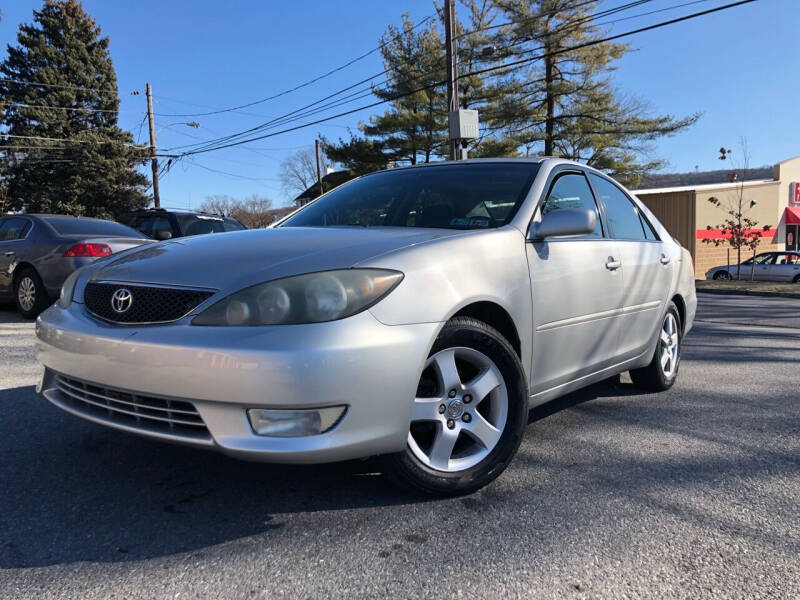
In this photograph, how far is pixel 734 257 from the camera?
3027 cm

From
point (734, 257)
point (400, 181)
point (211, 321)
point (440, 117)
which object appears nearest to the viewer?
point (211, 321)

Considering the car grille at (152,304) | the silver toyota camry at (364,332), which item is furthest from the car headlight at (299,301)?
the car grille at (152,304)

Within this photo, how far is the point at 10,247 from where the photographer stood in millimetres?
7645

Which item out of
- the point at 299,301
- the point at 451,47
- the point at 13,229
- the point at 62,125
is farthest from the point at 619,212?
the point at 62,125

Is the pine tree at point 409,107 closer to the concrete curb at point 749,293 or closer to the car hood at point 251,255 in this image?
the concrete curb at point 749,293

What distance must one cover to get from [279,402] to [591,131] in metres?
26.6

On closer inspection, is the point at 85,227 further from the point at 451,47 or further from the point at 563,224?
the point at 451,47

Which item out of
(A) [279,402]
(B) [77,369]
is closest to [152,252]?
(B) [77,369]

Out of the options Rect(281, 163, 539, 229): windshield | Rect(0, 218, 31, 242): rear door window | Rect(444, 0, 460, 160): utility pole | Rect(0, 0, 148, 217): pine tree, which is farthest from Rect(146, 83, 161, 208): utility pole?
Rect(281, 163, 539, 229): windshield

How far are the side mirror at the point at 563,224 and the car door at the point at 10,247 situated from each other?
22.6 feet

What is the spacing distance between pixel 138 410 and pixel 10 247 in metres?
6.65

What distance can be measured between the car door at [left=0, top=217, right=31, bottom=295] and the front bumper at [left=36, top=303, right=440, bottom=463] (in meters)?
6.40

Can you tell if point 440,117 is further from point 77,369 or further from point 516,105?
point 77,369

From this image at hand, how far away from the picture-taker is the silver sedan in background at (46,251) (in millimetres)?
7230
